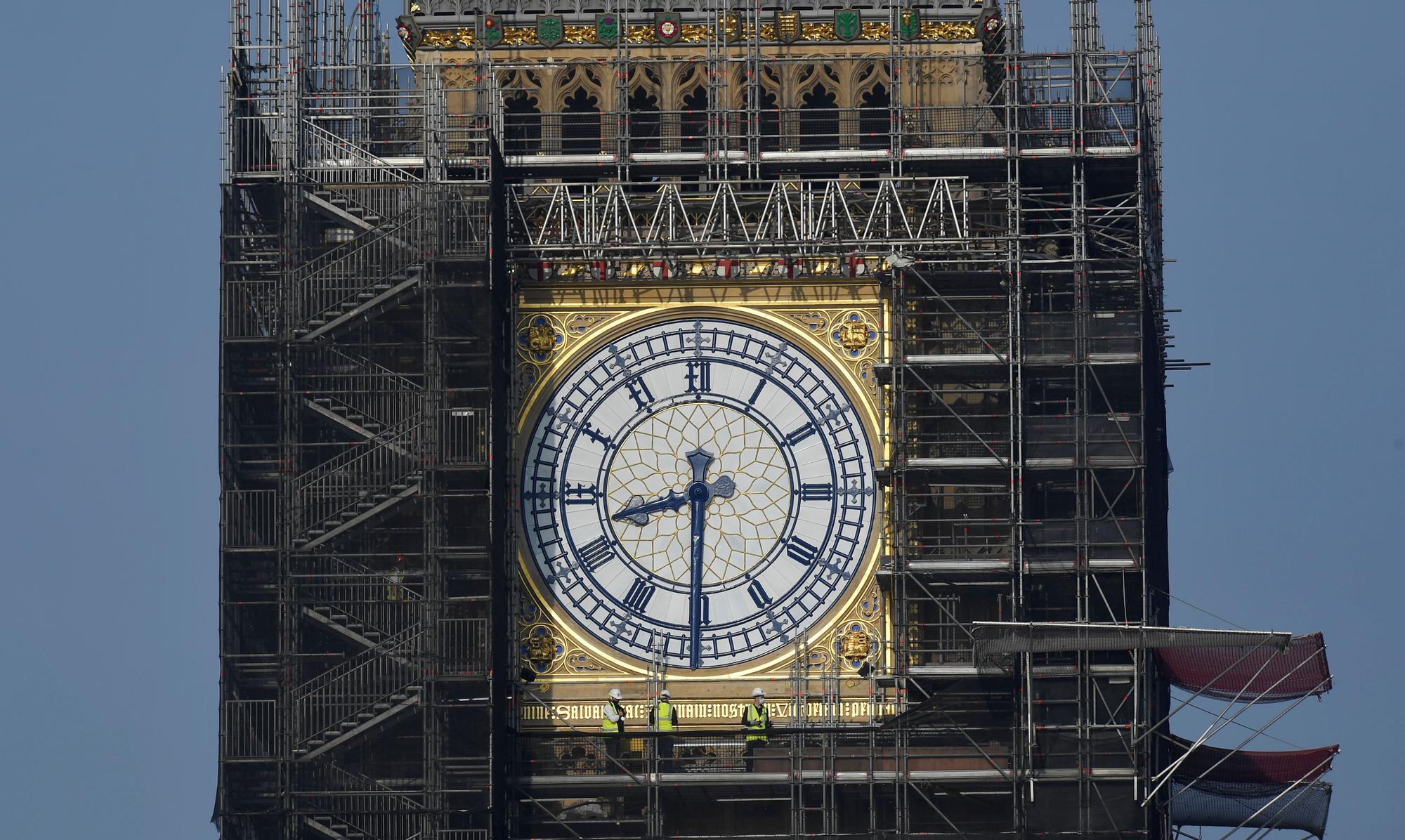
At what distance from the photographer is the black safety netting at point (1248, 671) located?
4828cm

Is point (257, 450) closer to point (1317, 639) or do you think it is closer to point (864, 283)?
point (864, 283)

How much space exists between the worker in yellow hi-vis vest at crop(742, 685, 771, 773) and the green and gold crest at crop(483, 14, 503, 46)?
9363 mm

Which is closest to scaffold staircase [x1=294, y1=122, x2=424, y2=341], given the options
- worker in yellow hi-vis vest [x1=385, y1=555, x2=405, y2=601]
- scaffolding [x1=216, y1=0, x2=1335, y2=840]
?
scaffolding [x1=216, y1=0, x2=1335, y2=840]

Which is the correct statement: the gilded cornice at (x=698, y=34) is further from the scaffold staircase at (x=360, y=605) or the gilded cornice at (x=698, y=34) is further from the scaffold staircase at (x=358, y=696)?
the scaffold staircase at (x=358, y=696)

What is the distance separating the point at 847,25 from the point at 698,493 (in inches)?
260

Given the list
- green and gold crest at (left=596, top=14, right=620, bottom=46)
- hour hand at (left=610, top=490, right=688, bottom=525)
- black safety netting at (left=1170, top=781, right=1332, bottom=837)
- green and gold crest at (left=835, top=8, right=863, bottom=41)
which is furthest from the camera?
green and gold crest at (left=596, top=14, right=620, bottom=46)

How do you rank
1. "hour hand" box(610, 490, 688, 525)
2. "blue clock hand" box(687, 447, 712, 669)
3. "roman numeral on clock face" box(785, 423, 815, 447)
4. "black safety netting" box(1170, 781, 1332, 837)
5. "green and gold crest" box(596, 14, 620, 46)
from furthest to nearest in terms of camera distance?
"green and gold crest" box(596, 14, 620, 46) < "black safety netting" box(1170, 781, 1332, 837) < "roman numeral on clock face" box(785, 423, 815, 447) < "hour hand" box(610, 490, 688, 525) < "blue clock hand" box(687, 447, 712, 669)

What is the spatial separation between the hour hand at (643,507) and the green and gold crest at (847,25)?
6493mm

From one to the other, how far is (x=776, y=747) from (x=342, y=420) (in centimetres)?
667

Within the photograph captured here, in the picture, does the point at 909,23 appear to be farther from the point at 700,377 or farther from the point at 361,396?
the point at 361,396

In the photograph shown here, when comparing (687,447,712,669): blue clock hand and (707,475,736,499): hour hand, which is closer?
(687,447,712,669): blue clock hand

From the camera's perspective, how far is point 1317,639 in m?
47.9

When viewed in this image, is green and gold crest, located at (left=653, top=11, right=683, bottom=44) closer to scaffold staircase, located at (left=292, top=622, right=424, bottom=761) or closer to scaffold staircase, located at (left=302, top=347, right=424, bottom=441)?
scaffold staircase, located at (left=302, top=347, right=424, bottom=441)

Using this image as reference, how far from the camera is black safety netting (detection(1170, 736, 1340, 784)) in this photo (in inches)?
1948
